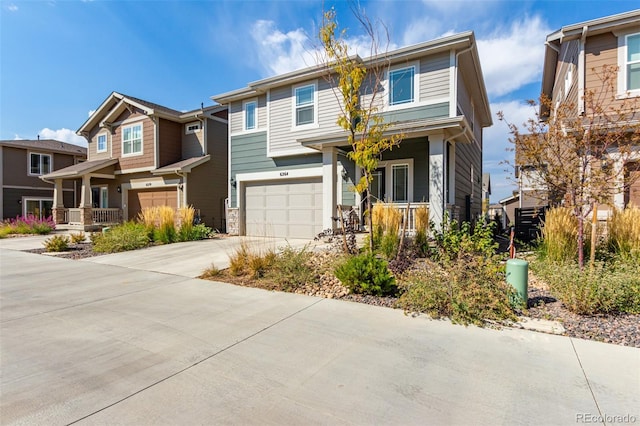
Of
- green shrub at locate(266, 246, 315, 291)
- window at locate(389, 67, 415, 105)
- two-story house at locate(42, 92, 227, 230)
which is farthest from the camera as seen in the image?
two-story house at locate(42, 92, 227, 230)

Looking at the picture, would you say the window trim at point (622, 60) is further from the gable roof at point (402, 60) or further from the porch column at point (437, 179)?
the porch column at point (437, 179)

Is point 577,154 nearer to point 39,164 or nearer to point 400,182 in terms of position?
point 400,182

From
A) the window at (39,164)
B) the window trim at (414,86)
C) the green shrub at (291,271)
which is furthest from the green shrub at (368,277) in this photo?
the window at (39,164)

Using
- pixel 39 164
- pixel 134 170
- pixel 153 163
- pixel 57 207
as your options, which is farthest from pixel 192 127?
pixel 39 164

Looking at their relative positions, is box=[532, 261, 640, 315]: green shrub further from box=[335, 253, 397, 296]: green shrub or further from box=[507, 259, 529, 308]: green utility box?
box=[335, 253, 397, 296]: green shrub

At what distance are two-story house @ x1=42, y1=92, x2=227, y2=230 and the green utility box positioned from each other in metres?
13.7

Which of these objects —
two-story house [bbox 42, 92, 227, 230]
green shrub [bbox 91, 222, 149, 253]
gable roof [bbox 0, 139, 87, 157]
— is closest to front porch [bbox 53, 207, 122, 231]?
two-story house [bbox 42, 92, 227, 230]

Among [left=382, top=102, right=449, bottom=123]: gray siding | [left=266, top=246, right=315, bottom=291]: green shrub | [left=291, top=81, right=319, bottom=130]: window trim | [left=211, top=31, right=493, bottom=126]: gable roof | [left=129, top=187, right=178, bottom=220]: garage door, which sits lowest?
[left=266, top=246, right=315, bottom=291]: green shrub

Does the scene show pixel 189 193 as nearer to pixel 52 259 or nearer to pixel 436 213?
pixel 52 259

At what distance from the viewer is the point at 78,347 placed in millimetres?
3373

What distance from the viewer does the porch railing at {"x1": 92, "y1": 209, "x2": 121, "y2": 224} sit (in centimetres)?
1725

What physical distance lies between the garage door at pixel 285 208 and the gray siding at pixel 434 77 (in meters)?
4.52

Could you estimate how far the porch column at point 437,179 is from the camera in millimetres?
8125

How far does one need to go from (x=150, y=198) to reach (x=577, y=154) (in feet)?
58.2
